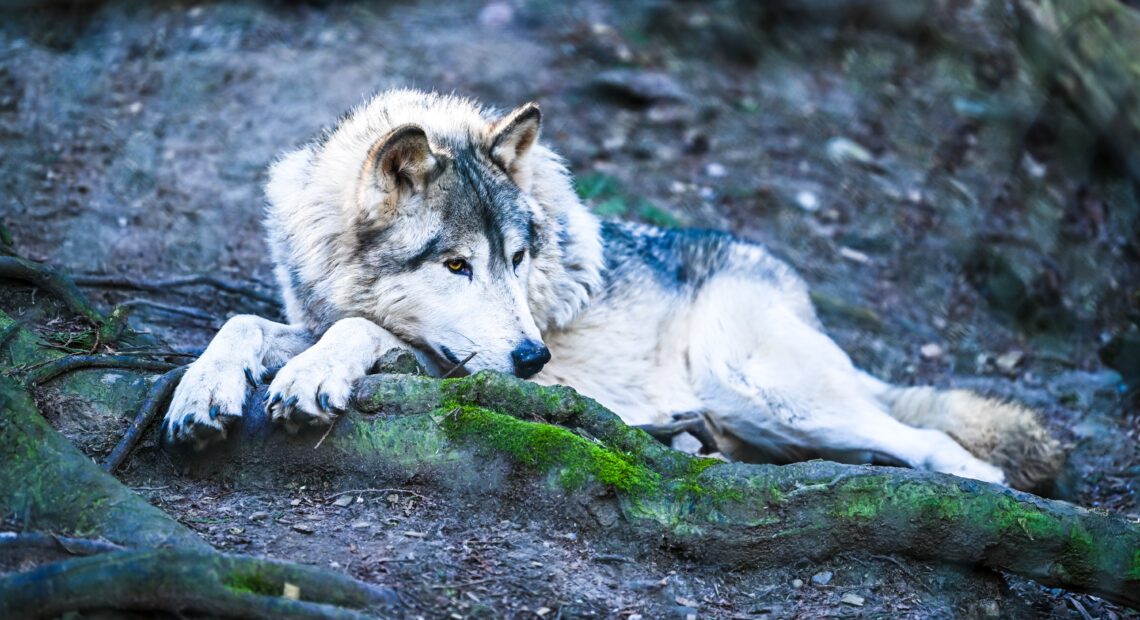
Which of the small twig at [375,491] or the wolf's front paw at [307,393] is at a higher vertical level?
the wolf's front paw at [307,393]

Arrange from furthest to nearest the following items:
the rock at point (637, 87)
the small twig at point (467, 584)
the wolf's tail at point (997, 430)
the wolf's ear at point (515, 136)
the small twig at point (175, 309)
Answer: the rock at point (637, 87), the wolf's tail at point (997, 430), the small twig at point (175, 309), the wolf's ear at point (515, 136), the small twig at point (467, 584)

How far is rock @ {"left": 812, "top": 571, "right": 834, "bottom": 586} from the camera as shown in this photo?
Result: 3.63m

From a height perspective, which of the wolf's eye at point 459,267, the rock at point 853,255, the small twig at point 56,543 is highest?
the wolf's eye at point 459,267

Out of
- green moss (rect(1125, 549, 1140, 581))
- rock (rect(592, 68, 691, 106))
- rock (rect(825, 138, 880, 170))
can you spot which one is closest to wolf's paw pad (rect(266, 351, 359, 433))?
green moss (rect(1125, 549, 1140, 581))

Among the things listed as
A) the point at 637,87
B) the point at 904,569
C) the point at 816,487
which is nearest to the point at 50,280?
the point at 816,487

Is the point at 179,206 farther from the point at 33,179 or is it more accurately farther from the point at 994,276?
the point at 994,276

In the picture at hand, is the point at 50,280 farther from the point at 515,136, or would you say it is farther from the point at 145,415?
the point at 515,136

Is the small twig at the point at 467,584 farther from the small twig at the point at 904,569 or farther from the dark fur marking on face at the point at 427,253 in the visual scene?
the dark fur marking on face at the point at 427,253

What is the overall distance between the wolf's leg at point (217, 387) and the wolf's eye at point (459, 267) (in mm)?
873

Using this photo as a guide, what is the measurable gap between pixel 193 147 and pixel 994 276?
6538 millimetres

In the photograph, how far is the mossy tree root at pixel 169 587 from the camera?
2.71m

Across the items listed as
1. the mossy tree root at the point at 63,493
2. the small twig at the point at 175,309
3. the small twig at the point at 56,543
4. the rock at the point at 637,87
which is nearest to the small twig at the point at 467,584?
the mossy tree root at the point at 63,493

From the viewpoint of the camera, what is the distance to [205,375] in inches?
148

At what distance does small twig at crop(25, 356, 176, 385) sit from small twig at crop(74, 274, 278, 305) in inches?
58.6
